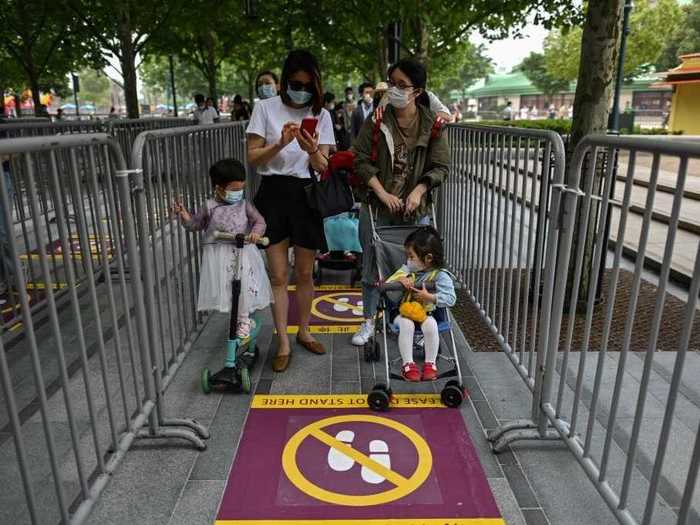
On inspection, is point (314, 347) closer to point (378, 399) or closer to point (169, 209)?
point (378, 399)

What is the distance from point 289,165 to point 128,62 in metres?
11.5

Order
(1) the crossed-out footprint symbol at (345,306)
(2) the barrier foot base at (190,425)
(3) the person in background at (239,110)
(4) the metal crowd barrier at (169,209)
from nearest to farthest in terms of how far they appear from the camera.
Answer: (4) the metal crowd barrier at (169,209) → (2) the barrier foot base at (190,425) → (1) the crossed-out footprint symbol at (345,306) → (3) the person in background at (239,110)

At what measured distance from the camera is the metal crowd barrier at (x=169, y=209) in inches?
125

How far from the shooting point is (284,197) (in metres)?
4.02

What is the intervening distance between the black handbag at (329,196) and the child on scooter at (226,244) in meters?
0.38

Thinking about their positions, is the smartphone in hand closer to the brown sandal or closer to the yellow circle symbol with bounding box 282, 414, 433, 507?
the brown sandal

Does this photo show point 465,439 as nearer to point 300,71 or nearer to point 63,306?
point 300,71

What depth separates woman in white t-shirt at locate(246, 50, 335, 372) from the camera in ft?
12.2

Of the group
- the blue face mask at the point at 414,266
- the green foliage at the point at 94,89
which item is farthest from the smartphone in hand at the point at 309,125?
the green foliage at the point at 94,89

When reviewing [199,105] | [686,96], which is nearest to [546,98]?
[686,96]

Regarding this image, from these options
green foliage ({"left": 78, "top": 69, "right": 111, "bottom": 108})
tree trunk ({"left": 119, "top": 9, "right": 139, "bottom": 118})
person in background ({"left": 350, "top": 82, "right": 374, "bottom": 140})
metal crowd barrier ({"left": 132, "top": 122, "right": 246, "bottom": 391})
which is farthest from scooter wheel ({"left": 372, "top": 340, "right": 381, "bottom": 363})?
green foliage ({"left": 78, "top": 69, "right": 111, "bottom": 108})

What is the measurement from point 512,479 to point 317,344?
1.96 metres

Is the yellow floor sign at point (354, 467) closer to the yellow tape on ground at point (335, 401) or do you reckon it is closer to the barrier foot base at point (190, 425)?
the yellow tape on ground at point (335, 401)

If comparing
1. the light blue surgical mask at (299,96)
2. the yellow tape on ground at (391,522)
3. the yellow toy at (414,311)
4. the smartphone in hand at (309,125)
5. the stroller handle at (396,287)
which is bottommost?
the yellow tape on ground at (391,522)
